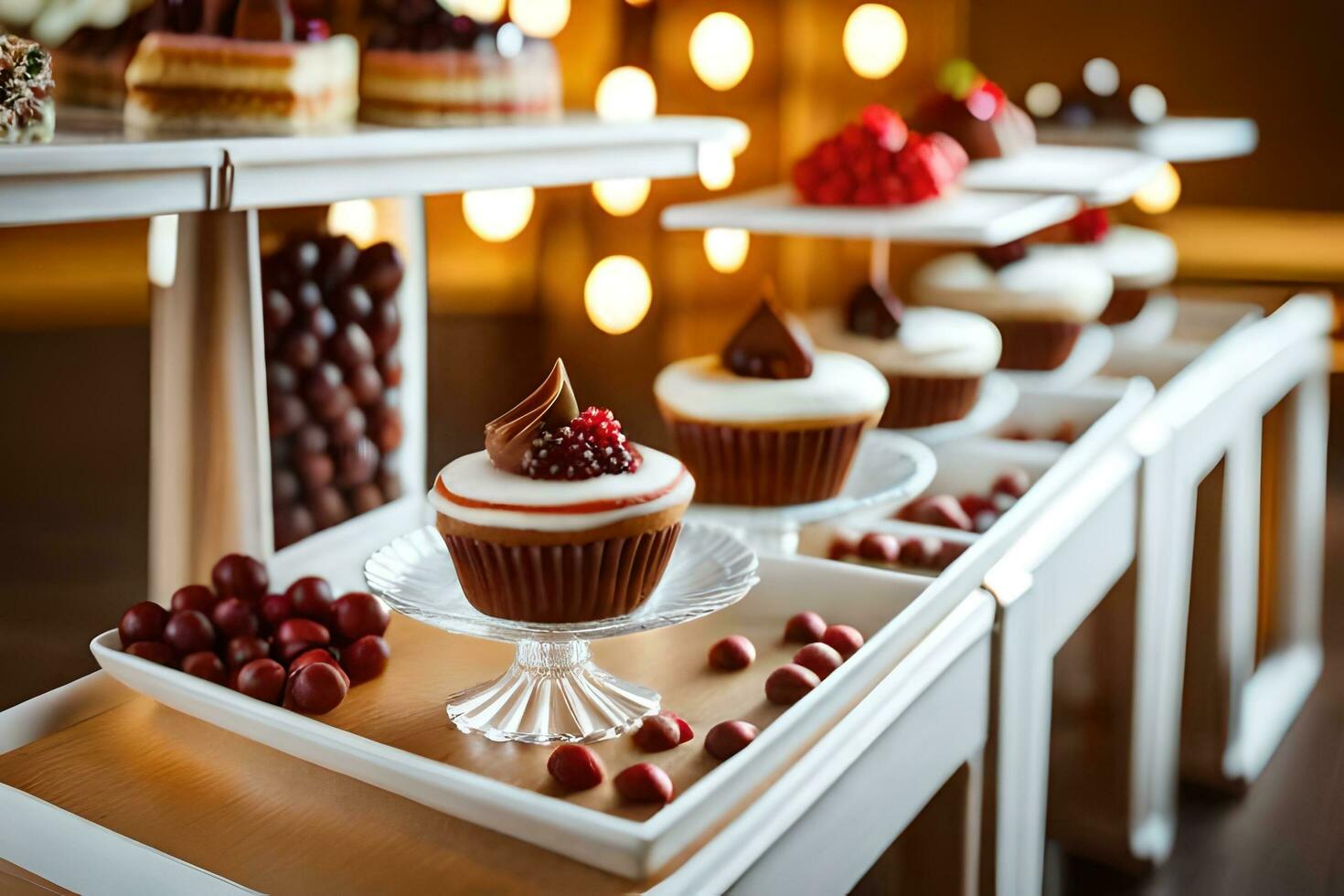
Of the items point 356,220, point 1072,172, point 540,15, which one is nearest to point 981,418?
point 1072,172

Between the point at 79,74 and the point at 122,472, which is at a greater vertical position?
the point at 79,74

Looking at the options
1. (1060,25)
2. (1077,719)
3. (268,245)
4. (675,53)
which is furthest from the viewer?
(1060,25)

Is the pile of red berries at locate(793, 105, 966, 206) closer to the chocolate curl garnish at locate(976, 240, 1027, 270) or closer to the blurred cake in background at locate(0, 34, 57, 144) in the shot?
the chocolate curl garnish at locate(976, 240, 1027, 270)

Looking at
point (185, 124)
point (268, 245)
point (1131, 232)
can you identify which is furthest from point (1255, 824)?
point (185, 124)

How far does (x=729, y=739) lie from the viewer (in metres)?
0.95

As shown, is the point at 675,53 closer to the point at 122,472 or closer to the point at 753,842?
the point at 122,472

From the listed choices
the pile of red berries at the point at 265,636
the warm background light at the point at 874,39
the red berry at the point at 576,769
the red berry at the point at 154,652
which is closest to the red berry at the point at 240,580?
the pile of red berries at the point at 265,636

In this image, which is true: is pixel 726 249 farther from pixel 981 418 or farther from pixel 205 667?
pixel 205 667

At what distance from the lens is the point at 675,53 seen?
107 inches

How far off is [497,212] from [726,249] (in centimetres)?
78

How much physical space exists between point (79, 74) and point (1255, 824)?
A: 6.82 ft

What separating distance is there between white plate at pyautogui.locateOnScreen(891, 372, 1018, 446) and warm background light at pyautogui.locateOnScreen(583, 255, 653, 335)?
3.11 feet

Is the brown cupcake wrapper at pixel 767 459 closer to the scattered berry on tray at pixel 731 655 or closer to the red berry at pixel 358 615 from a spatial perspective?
the scattered berry on tray at pixel 731 655

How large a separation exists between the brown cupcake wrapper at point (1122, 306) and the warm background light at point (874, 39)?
859 millimetres
